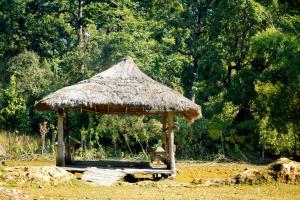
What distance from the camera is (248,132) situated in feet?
76.2

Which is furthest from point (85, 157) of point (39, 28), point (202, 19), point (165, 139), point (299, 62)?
point (39, 28)

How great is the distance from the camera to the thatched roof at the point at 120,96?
46.7ft

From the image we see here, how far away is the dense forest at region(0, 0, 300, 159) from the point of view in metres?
20.4

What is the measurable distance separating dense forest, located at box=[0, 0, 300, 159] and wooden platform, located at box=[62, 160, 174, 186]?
18.5 feet

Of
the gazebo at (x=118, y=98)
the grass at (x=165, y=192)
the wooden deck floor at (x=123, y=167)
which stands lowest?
the grass at (x=165, y=192)

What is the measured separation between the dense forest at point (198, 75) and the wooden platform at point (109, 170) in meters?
5.64

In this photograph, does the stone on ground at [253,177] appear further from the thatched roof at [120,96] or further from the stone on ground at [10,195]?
the stone on ground at [10,195]

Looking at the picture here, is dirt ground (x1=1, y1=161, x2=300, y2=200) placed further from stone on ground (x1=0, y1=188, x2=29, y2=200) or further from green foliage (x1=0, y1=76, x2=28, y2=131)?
green foliage (x1=0, y1=76, x2=28, y2=131)

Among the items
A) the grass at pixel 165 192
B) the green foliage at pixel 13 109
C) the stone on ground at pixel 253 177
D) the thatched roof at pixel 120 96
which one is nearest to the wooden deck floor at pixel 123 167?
the grass at pixel 165 192

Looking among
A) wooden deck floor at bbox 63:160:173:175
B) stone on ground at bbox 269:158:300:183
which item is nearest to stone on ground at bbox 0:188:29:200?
wooden deck floor at bbox 63:160:173:175

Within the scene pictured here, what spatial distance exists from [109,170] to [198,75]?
14.5m

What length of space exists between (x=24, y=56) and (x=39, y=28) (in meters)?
4.99

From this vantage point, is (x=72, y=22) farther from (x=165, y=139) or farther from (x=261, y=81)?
(x=165, y=139)

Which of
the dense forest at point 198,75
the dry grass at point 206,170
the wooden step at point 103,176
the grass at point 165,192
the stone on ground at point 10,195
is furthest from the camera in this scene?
the dense forest at point 198,75
